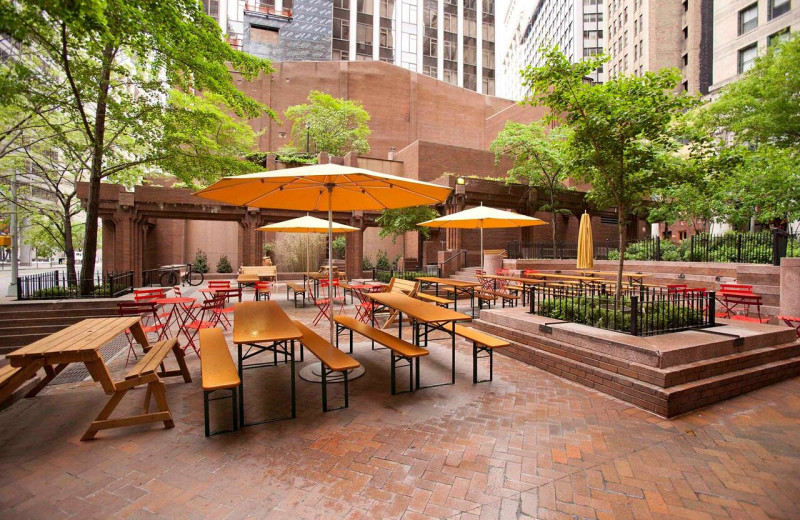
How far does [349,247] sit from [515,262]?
395 inches

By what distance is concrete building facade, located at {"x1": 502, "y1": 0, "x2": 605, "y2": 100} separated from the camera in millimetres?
62625

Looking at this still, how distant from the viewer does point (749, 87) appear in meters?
18.5

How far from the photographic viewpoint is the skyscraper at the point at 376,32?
Answer: 46.8 meters

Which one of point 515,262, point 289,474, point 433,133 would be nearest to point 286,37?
point 433,133

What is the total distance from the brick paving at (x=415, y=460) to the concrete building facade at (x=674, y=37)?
144ft

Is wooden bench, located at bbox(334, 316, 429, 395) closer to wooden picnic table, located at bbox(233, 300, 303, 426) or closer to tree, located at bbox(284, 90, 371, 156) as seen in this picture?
wooden picnic table, located at bbox(233, 300, 303, 426)

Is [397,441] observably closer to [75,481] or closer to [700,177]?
[75,481]

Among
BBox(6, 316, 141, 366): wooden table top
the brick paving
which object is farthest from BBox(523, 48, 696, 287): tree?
BBox(6, 316, 141, 366): wooden table top

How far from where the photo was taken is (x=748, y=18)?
26.6 metres

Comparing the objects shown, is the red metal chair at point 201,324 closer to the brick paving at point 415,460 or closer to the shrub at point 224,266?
the brick paving at point 415,460

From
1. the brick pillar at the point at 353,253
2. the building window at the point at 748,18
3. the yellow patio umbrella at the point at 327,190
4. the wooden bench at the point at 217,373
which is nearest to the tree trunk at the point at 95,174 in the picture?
the yellow patio umbrella at the point at 327,190

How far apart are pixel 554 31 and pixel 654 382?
8863 centimetres

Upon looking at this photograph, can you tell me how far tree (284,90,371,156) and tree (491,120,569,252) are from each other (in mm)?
13868

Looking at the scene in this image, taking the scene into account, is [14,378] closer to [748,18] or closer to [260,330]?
[260,330]
